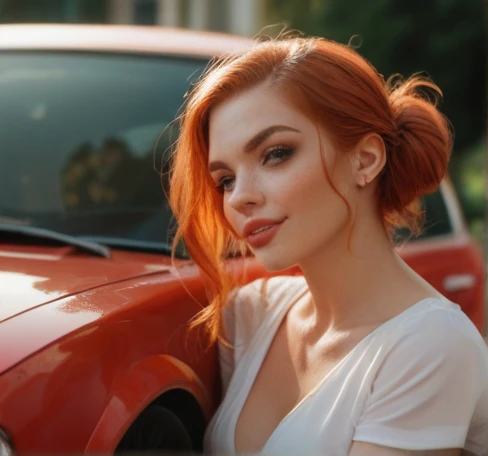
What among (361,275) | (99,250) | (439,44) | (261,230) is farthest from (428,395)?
(439,44)

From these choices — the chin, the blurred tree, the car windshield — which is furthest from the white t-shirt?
the blurred tree

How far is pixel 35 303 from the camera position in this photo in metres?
2.27

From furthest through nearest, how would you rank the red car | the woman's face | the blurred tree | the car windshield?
the blurred tree < the car windshield < the woman's face < the red car

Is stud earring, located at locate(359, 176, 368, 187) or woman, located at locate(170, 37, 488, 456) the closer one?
woman, located at locate(170, 37, 488, 456)

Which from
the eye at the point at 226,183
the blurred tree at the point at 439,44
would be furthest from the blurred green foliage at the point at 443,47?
the eye at the point at 226,183

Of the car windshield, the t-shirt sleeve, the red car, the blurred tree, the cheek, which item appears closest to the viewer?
the red car

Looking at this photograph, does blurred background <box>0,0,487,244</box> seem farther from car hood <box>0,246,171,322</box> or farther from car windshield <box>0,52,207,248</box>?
car hood <box>0,246,171,322</box>

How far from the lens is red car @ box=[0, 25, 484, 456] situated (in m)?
2.12

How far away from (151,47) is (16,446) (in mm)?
1854

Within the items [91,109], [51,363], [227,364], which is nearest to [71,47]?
[91,109]

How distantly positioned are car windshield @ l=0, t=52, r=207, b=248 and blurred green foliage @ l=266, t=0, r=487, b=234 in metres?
10.9

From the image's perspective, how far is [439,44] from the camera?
14.3 metres

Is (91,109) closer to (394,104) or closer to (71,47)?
(71,47)

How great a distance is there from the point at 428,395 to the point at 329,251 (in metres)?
0.44
